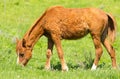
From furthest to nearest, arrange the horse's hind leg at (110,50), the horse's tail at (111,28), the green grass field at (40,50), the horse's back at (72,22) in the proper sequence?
the horse's tail at (111,28) < the horse's hind leg at (110,50) < the horse's back at (72,22) < the green grass field at (40,50)

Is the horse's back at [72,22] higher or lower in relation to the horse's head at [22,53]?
higher

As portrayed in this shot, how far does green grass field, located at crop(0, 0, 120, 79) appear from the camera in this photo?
36.7 ft

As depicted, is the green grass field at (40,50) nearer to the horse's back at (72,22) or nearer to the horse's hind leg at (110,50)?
the horse's hind leg at (110,50)

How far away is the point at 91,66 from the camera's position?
1434 cm

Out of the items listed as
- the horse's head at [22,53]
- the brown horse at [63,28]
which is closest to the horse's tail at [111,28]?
the brown horse at [63,28]

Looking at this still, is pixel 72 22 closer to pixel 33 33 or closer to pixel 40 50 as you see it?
pixel 33 33

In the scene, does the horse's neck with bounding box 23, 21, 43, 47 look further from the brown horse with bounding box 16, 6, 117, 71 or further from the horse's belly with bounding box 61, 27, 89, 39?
the horse's belly with bounding box 61, 27, 89, 39

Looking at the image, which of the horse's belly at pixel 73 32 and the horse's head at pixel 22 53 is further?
the horse's belly at pixel 73 32

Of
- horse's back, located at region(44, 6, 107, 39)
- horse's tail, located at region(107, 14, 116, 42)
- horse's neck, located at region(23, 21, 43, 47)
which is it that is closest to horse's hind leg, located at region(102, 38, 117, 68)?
horse's tail, located at region(107, 14, 116, 42)

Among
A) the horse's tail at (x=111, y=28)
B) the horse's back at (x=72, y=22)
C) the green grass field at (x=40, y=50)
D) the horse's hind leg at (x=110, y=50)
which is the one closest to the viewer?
the green grass field at (x=40, y=50)

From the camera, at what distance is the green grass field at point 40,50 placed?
1120cm

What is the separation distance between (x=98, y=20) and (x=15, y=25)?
8805 millimetres

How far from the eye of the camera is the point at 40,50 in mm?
17484

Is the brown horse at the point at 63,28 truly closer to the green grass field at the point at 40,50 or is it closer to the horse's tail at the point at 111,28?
the horse's tail at the point at 111,28
